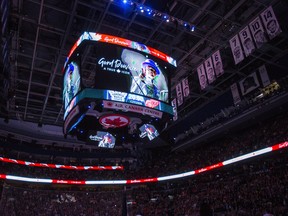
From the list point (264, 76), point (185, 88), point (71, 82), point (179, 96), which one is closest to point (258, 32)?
point (264, 76)

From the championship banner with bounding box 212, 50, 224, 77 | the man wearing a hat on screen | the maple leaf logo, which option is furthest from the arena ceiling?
the maple leaf logo

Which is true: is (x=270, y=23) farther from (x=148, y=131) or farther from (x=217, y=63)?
(x=148, y=131)

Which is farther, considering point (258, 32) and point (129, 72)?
point (258, 32)

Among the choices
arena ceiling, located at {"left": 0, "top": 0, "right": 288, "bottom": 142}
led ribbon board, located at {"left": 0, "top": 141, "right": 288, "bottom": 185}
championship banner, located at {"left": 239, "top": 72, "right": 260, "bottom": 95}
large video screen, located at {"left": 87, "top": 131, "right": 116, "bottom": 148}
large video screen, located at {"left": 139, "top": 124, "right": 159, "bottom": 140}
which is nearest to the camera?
large video screen, located at {"left": 139, "top": 124, "right": 159, "bottom": 140}

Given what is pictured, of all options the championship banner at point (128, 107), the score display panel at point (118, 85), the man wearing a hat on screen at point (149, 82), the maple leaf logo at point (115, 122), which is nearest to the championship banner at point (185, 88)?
the score display panel at point (118, 85)

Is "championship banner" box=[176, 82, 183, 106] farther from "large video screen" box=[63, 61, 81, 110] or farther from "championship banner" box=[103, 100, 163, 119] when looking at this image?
"large video screen" box=[63, 61, 81, 110]

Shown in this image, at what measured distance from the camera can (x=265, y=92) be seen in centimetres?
1775

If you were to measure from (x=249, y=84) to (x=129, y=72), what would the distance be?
28.0 ft

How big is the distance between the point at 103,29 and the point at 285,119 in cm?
1421

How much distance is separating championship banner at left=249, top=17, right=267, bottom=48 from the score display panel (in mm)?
3682

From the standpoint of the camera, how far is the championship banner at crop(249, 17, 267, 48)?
9906mm

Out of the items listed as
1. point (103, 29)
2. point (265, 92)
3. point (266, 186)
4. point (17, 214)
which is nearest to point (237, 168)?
point (266, 186)

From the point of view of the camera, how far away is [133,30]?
12.5 m

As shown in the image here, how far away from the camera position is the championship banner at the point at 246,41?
34.2 ft
